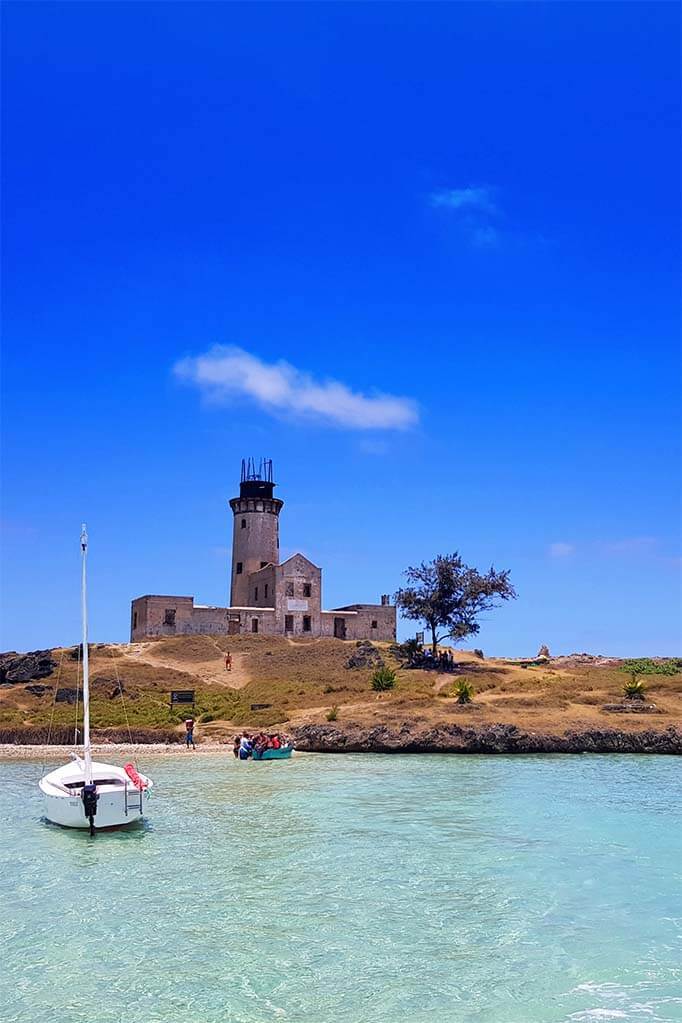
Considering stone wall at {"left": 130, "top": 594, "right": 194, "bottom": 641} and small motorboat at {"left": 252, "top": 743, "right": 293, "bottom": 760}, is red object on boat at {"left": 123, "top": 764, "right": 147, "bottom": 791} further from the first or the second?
stone wall at {"left": 130, "top": 594, "right": 194, "bottom": 641}

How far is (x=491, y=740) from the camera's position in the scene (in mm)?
41406

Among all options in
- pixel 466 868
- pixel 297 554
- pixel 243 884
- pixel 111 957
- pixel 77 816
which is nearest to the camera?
pixel 111 957

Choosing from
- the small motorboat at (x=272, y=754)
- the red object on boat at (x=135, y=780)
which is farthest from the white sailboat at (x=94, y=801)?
the small motorboat at (x=272, y=754)

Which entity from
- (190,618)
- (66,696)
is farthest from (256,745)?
(190,618)

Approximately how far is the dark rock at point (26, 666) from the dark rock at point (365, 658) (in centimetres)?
2238

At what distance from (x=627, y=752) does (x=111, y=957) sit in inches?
1281

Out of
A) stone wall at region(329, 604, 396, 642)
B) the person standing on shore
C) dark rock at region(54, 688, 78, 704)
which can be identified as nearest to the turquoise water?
the person standing on shore

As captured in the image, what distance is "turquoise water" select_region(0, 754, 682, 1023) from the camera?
1248 cm

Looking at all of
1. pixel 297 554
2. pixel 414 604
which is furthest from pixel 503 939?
pixel 297 554

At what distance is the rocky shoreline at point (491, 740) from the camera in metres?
41.4

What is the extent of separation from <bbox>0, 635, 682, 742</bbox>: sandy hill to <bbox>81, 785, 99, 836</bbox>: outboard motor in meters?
20.6

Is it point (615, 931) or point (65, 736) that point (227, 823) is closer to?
point (615, 931)

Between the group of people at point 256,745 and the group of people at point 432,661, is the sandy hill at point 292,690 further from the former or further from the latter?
the group of people at point 256,745

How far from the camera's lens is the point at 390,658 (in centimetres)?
7681
